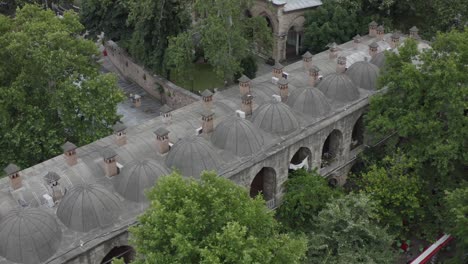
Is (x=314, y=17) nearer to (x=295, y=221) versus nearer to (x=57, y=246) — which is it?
(x=295, y=221)

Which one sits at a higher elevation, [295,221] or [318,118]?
[318,118]

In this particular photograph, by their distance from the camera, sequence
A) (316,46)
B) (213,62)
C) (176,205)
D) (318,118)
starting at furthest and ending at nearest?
(316,46)
(213,62)
(318,118)
(176,205)

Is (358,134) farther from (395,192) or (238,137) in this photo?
(238,137)

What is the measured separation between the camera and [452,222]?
32.9 metres

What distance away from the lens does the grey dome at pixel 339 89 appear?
127ft

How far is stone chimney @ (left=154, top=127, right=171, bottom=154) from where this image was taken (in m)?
31.9

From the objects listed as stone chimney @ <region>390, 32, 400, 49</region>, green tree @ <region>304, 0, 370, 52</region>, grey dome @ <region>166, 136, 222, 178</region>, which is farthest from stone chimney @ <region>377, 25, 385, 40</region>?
grey dome @ <region>166, 136, 222, 178</region>

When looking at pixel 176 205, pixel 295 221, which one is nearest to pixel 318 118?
pixel 295 221

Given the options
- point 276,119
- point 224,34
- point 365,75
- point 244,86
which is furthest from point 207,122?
point 365,75

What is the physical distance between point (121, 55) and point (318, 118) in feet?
100

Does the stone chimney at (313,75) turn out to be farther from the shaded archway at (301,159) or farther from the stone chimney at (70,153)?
the stone chimney at (70,153)

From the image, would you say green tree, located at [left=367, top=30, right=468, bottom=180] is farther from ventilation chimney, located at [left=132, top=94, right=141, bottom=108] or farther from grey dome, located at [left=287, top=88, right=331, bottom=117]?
ventilation chimney, located at [left=132, top=94, right=141, bottom=108]

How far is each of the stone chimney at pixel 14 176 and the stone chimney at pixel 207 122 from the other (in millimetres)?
11706

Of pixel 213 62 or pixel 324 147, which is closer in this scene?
pixel 324 147
